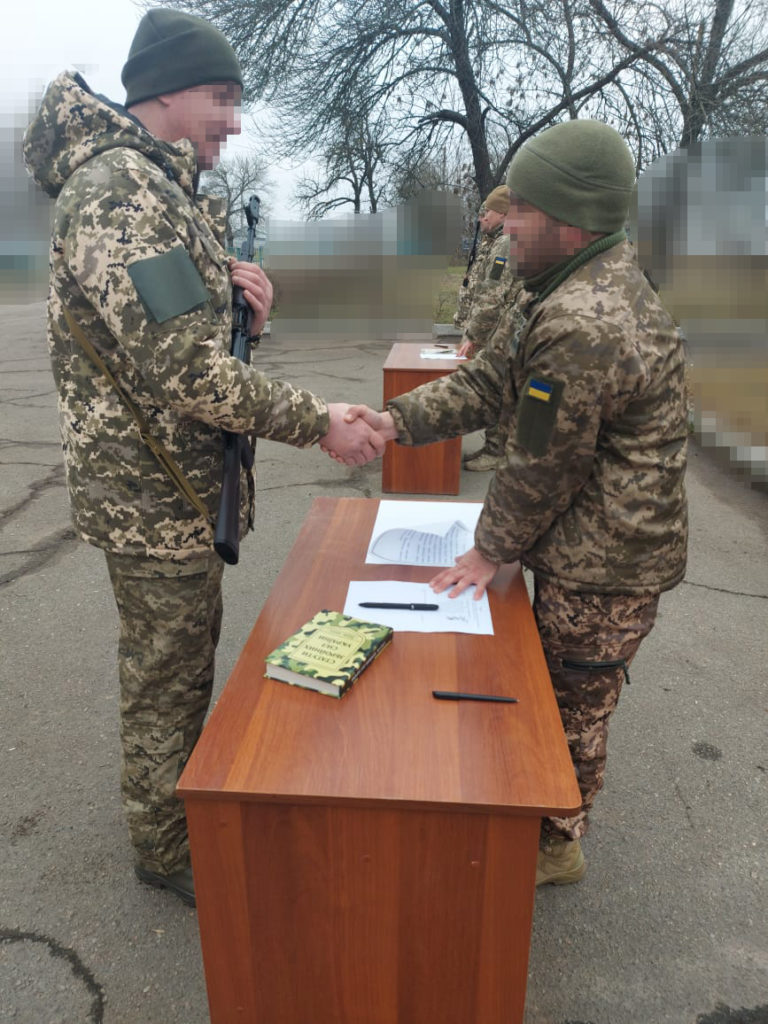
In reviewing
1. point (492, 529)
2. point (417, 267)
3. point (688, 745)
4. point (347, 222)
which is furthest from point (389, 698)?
point (417, 267)

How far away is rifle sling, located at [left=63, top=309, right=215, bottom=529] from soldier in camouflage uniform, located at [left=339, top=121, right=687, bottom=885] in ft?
1.98

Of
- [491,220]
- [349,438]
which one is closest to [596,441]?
[349,438]

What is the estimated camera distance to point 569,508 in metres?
1.57

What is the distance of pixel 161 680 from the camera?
5.84 feet

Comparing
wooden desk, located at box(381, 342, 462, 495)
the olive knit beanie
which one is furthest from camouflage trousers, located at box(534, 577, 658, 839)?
the olive knit beanie

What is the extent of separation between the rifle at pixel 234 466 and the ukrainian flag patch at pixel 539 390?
2.14 feet

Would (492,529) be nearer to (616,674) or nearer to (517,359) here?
(517,359)

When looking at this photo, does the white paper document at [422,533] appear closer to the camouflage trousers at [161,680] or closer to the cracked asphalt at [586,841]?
the camouflage trousers at [161,680]

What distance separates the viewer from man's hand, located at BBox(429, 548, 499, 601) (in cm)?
172

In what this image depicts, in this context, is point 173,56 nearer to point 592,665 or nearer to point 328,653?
point 328,653

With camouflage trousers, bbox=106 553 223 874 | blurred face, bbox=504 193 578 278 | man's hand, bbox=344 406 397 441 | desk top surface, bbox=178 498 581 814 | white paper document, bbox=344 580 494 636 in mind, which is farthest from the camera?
man's hand, bbox=344 406 397 441

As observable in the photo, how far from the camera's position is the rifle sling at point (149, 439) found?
4.95ft

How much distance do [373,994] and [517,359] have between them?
128 cm

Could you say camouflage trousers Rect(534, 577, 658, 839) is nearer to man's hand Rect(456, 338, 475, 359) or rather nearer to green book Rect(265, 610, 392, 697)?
green book Rect(265, 610, 392, 697)
